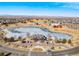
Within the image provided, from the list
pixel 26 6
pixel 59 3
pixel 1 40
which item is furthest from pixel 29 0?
pixel 1 40

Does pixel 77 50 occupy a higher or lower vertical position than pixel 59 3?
lower

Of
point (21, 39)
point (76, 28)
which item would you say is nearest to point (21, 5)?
point (21, 39)

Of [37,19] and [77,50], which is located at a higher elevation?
[37,19]

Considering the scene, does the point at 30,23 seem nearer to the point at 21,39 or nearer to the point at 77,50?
the point at 21,39

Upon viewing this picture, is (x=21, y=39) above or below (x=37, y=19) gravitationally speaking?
below

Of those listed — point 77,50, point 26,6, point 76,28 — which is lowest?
point 77,50

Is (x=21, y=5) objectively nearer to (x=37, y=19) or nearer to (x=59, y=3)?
(x=37, y=19)

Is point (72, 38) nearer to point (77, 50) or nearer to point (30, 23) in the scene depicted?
point (77, 50)
